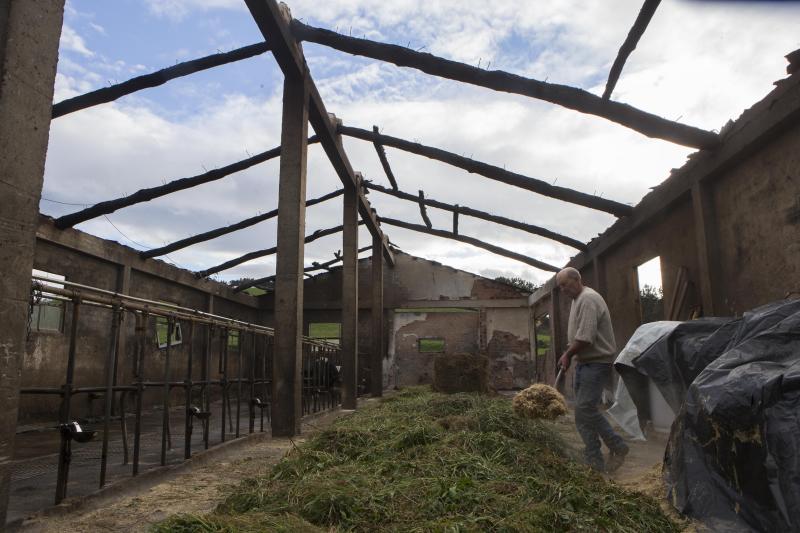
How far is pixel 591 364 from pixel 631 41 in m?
3.09

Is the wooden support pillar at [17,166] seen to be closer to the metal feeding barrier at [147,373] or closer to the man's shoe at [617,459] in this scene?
the metal feeding barrier at [147,373]

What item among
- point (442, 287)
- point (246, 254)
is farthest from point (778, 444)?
point (442, 287)

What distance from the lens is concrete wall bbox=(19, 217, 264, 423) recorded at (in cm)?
1000

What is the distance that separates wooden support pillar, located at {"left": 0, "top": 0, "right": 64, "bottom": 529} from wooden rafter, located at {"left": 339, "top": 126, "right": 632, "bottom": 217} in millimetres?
6978

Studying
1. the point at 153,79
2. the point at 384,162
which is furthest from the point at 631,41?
the point at 384,162

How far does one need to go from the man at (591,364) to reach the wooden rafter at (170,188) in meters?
6.69

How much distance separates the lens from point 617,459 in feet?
15.6

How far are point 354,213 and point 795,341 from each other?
10316mm

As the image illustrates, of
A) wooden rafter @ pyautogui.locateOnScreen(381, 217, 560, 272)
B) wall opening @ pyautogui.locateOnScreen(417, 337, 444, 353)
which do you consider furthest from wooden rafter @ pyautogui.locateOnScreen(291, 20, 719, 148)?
wall opening @ pyautogui.locateOnScreen(417, 337, 444, 353)

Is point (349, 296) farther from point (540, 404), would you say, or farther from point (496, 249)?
point (540, 404)

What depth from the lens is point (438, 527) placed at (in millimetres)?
2574

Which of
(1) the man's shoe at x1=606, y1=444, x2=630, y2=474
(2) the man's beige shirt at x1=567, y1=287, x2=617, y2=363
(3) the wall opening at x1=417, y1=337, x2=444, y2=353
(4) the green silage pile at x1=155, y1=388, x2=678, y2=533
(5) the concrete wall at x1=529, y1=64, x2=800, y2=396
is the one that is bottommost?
(1) the man's shoe at x1=606, y1=444, x2=630, y2=474

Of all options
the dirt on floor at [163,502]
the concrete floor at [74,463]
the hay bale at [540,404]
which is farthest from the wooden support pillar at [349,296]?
the hay bale at [540,404]

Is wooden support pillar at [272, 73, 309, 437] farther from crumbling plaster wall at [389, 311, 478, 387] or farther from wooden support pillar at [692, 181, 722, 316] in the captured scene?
crumbling plaster wall at [389, 311, 478, 387]
